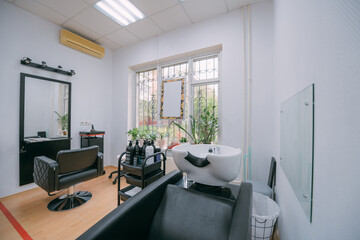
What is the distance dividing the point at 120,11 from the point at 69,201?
3.24 m

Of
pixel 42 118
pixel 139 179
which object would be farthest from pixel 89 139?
pixel 139 179

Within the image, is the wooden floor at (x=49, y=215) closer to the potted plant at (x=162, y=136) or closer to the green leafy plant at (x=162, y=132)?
the potted plant at (x=162, y=136)

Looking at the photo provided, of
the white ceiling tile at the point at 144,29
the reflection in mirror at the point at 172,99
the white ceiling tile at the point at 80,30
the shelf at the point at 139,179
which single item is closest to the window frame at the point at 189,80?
the reflection in mirror at the point at 172,99

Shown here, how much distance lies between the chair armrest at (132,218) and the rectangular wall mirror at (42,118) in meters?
2.94

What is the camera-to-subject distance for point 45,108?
271 centimetres

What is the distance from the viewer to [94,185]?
277 cm

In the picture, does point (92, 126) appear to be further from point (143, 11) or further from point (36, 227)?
point (143, 11)

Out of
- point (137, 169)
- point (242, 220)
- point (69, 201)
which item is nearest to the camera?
point (242, 220)

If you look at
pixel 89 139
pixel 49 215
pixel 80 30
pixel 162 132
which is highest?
pixel 80 30

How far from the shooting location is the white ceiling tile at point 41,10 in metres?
2.33

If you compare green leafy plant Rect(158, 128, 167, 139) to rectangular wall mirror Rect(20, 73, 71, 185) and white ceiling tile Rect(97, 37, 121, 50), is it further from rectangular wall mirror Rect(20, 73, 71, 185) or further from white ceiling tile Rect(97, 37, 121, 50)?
white ceiling tile Rect(97, 37, 121, 50)

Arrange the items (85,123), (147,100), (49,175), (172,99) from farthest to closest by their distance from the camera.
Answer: (147,100)
(85,123)
(172,99)
(49,175)

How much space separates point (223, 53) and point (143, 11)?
5.18 ft

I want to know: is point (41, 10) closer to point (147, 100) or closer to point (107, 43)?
point (107, 43)
